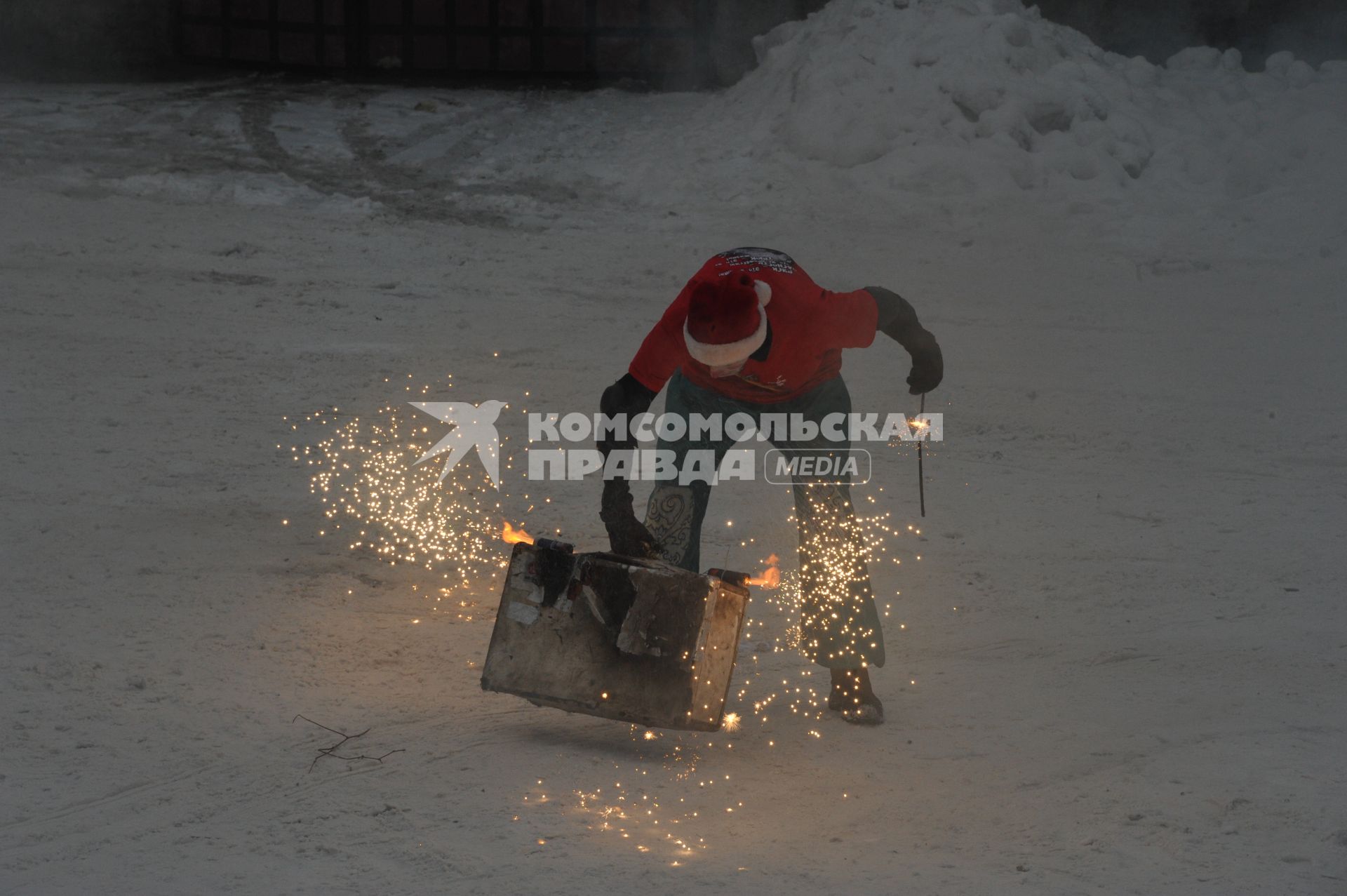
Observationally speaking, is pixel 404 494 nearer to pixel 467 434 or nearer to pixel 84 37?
pixel 467 434

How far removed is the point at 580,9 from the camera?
13.3 m

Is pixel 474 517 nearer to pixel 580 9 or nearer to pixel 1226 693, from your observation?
pixel 1226 693

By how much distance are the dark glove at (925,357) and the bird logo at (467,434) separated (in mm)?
2210

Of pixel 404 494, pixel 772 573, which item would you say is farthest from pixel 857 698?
pixel 404 494

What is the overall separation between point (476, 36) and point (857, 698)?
36.6ft

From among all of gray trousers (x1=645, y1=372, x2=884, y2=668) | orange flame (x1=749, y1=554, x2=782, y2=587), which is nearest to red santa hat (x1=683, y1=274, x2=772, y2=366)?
gray trousers (x1=645, y1=372, x2=884, y2=668)

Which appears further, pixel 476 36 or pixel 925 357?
pixel 476 36

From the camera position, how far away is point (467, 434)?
602cm

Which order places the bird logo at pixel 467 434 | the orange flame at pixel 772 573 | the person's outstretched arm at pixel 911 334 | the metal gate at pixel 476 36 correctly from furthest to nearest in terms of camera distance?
the metal gate at pixel 476 36 < the bird logo at pixel 467 434 < the orange flame at pixel 772 573 < the person's outstretched arm at pixel 911 334

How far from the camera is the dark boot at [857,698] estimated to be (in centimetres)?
391

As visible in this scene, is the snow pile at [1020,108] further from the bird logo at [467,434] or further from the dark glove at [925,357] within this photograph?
the dark glove at [925,357]

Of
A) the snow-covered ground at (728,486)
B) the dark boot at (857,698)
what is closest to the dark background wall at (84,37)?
the snow-covered ground at (728,486)

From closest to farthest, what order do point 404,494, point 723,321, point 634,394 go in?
point 723,321
point 634,394
point 404,494

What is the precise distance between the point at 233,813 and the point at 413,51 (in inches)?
461
